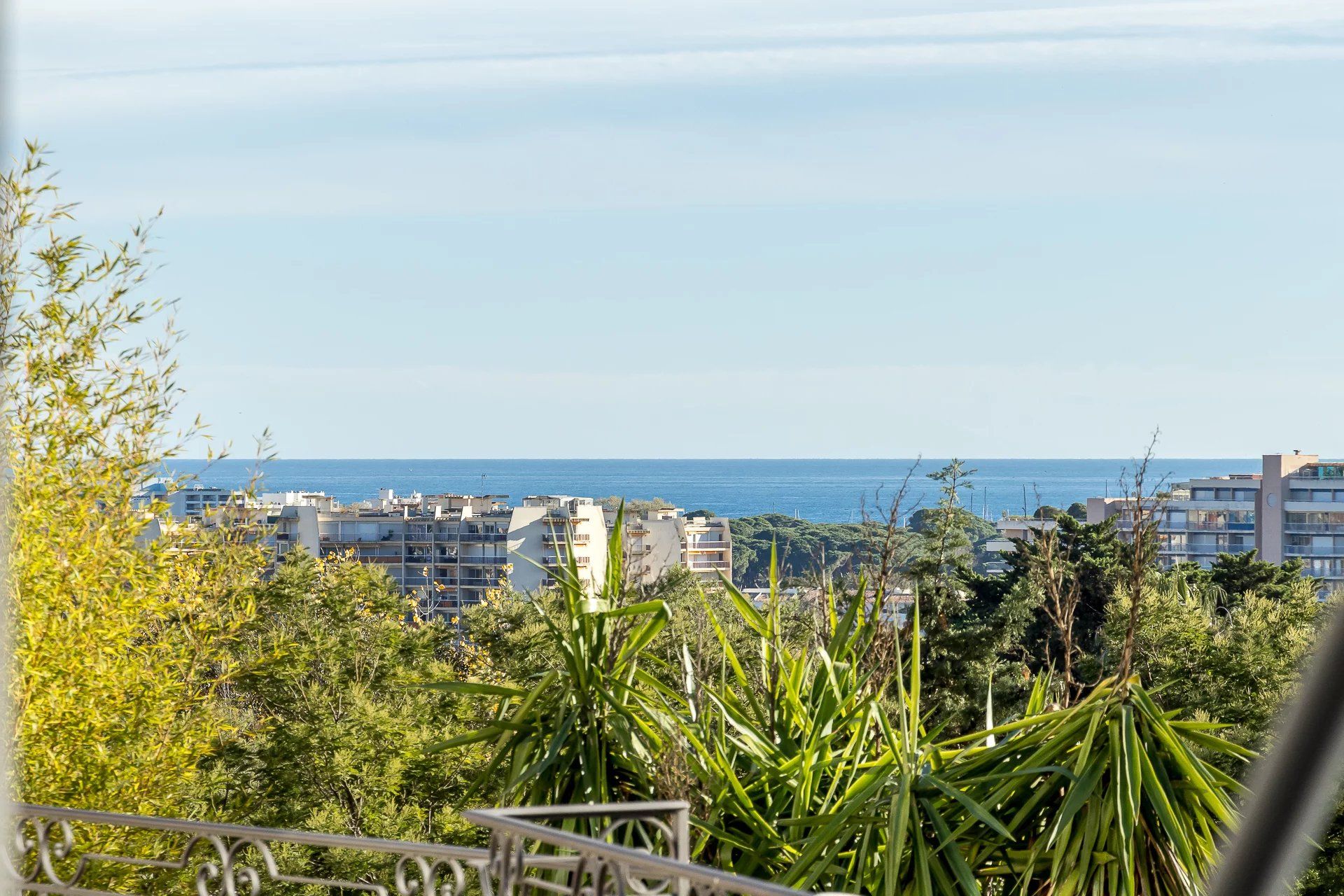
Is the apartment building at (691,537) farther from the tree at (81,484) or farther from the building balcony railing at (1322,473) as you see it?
the tree at (81,484)

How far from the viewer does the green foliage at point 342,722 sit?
10719 mm

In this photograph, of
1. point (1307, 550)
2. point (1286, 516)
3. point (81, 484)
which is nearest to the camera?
point (81, 484)

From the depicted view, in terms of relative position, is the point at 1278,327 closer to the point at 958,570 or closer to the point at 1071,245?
the point at 958,570

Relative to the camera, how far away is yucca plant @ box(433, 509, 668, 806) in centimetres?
353

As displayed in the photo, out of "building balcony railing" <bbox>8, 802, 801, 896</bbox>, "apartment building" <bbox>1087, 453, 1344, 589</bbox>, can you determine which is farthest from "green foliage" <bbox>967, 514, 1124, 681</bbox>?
"building balcony railing" <bbox>8, 802, 801, 896</bbox>

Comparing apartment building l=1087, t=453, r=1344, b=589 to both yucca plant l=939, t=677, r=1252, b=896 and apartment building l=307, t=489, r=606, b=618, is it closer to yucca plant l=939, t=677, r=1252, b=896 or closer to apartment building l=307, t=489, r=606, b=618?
yucca plant l=939, t=677, r=1252, b=896

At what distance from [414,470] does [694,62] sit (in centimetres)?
12956

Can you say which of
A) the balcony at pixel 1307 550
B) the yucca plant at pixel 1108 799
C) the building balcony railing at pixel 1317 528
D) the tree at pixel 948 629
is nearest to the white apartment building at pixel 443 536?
the balcony at pixel 1307 550

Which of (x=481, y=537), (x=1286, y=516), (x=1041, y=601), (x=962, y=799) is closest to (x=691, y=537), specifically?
(x=1286, y=516)

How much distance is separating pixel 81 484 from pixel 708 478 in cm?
11178

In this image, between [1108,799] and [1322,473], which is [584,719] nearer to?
[1108,799]

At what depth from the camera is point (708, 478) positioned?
116 meters

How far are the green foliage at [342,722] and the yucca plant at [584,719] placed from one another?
6391mm

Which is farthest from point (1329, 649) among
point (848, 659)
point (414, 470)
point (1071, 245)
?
point (414, 470)
